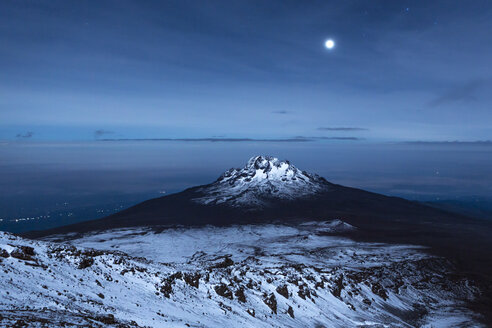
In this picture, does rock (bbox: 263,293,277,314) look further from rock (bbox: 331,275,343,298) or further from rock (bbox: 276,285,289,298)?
rock (bbox: 331,275,343,298)

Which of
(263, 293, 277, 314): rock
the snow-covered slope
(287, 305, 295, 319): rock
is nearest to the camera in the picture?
the snow-covered slope

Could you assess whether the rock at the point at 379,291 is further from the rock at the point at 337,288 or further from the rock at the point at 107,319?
the rock at the point at 107,319

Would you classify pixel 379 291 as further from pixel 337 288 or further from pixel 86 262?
pixel 86 262

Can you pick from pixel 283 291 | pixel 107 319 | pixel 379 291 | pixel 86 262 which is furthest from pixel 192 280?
pixel 379 291

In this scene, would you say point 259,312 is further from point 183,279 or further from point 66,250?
point 66,250

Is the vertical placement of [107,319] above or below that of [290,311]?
above

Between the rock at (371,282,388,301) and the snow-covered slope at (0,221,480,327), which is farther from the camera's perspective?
the rock at (371,282,388,301)

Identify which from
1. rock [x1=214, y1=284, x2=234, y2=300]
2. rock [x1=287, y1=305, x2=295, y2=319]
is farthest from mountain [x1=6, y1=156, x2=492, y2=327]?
rock [x1=214, y1=284, x2=234, y2=300]

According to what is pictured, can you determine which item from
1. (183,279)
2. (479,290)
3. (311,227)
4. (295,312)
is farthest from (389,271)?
(311,227)

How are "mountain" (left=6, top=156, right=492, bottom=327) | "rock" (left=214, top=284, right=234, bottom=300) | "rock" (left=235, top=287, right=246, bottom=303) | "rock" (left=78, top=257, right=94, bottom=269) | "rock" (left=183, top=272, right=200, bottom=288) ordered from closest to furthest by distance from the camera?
"mountain" (left=6, top=156, right=492, bottom=327), "rock" (left=78, top=257, right=94, bottom=269), "rock" (left=183, top=272, right=200, bottom=288), "rock" (left=214, top=284, right=234, bottom=300), "rock" (left=235, top=287, right=246, bottom=303)
